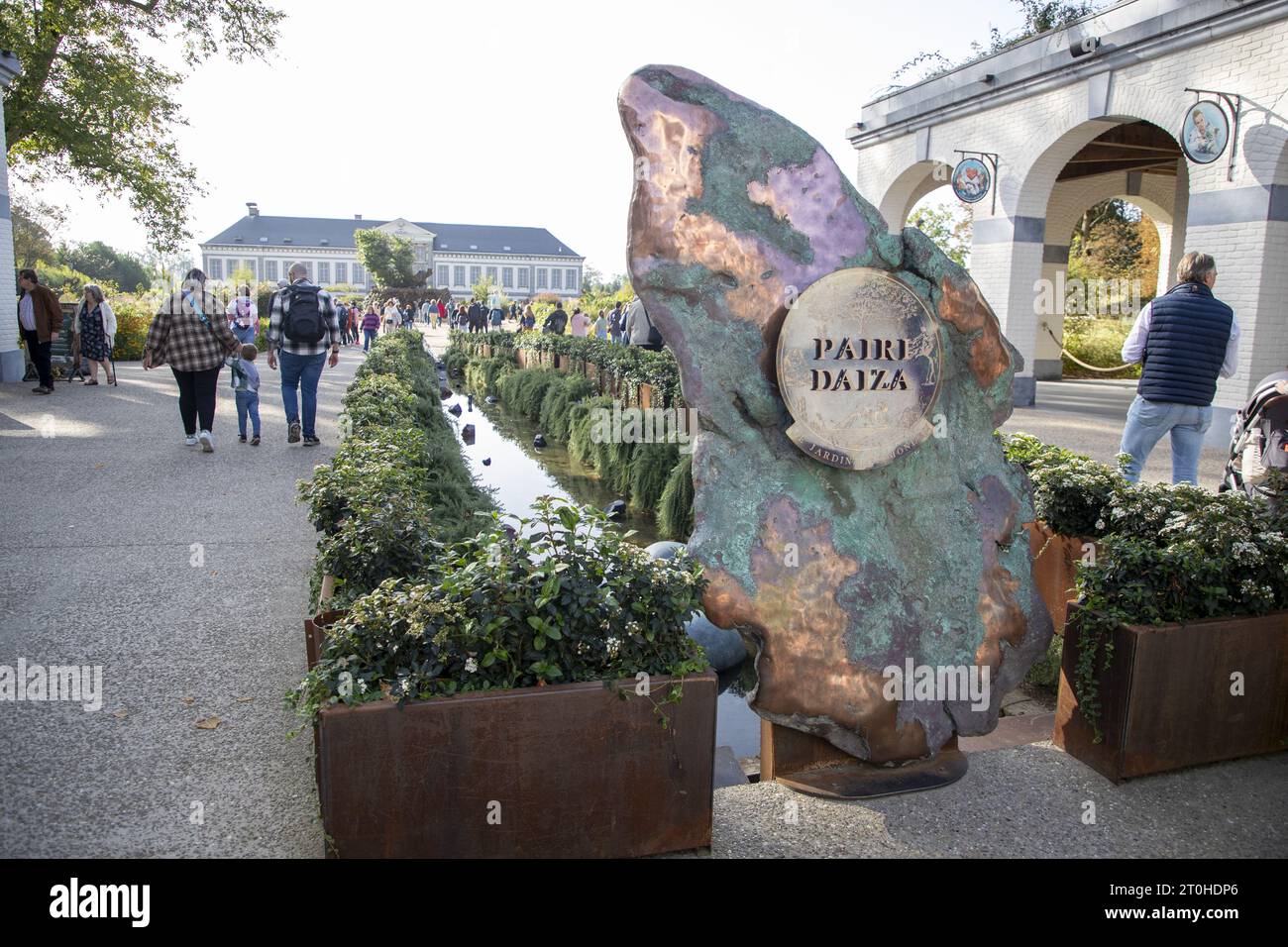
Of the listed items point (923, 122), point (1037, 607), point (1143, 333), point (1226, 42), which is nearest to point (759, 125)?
point (1037, 607)

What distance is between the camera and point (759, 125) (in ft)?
12.1

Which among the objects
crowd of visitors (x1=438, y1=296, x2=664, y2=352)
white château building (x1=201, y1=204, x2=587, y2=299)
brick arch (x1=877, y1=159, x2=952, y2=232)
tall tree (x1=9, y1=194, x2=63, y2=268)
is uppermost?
white château building (x1=201, y1=204, x2=587, y2=299)

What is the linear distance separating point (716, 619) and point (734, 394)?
89 cm

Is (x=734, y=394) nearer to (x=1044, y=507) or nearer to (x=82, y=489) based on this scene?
(x=1044, y=507)

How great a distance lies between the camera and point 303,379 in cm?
957

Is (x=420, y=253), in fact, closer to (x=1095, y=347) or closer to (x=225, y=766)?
(x=1095, y=347)

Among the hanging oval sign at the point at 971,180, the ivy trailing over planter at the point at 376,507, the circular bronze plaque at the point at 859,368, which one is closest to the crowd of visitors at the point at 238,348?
the ivy trailing over planter at the point at 376,507

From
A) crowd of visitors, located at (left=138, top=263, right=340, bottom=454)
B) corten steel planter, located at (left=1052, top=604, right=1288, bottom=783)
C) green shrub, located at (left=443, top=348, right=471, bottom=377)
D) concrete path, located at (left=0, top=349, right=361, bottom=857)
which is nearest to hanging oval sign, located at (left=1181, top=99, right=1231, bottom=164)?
corten steel planter, located at (left=1052, top=604, right=1288, bottom=783)

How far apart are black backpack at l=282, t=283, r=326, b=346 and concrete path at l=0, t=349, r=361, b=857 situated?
1.20m

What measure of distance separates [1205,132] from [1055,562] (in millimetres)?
9799

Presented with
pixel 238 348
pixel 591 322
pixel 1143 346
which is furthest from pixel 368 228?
pixel 1143 346

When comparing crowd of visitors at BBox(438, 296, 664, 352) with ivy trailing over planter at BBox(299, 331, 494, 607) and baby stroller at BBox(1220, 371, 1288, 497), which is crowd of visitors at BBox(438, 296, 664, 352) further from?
baby stroller at BBox(1220, 371, 1288, 497)

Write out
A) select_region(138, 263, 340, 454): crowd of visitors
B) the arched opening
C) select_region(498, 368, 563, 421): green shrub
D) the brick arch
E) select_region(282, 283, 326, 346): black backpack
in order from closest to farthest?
select_region(138, 263, 340, 454): crowd of visitors, select_region(282, 283, 326, 346): black backpack, the arched opening, select_region(498, 368, 563, 421): green shrub, the brick arch

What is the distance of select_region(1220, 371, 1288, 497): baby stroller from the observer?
16.9 ft
